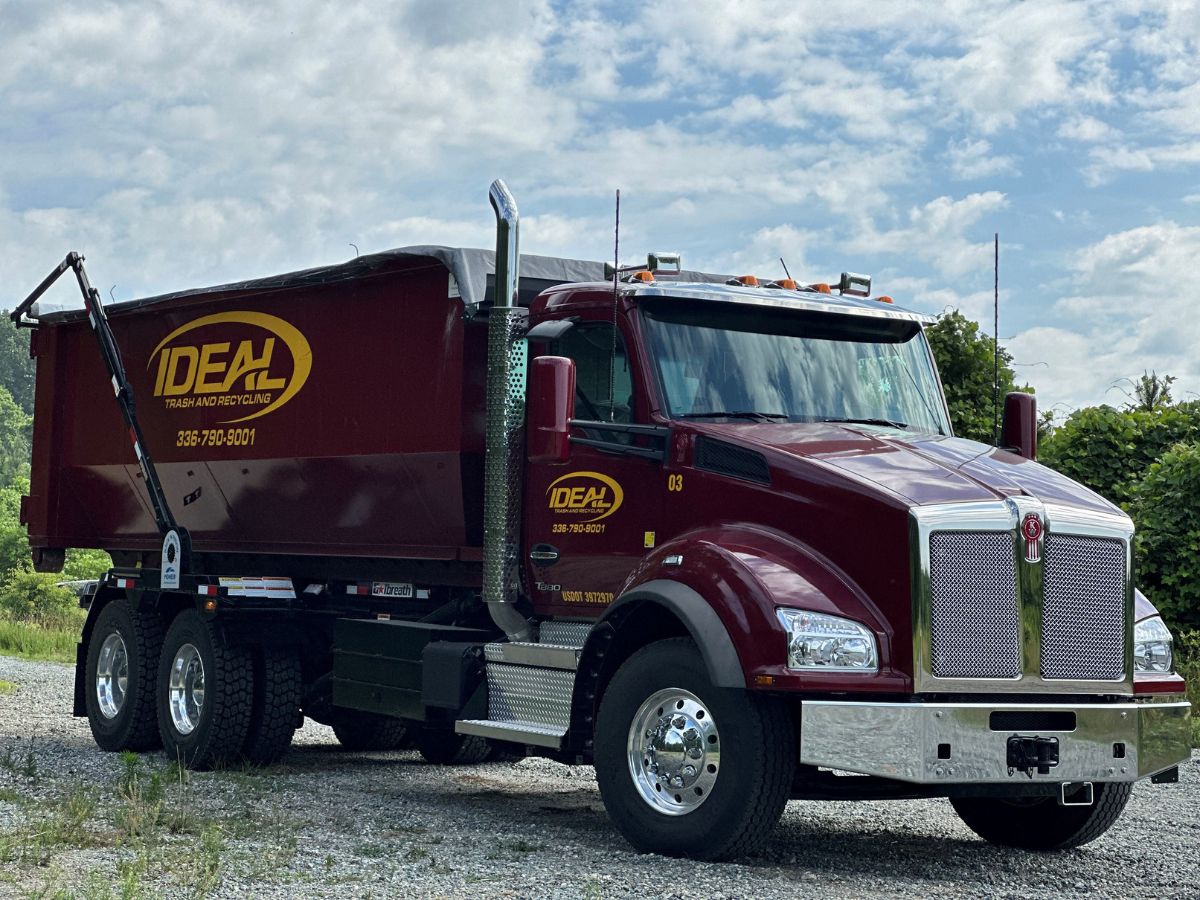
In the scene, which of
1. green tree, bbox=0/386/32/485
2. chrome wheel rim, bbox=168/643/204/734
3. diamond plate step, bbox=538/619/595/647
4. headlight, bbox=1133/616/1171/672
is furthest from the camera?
green tree, bbox=0/386/32/485

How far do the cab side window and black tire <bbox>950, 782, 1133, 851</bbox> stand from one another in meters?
2.85

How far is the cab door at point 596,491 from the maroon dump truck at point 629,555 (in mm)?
19

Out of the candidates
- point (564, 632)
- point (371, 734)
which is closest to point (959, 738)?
point (564, 632)

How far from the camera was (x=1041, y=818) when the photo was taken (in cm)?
907

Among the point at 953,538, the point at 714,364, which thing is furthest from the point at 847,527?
the point at 714,364

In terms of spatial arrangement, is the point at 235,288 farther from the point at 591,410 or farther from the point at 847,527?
the point at 847,527

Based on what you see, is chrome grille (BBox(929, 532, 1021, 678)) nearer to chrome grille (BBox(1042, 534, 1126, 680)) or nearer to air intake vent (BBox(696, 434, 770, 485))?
chrome grille (BBox(1042, 534, 1126, 680))

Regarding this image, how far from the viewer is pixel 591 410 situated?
9188 mm

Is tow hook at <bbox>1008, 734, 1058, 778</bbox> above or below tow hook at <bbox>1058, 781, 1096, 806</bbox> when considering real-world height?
above

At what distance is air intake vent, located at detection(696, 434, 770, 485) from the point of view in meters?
8.34

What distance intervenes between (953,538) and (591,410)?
7.61ft

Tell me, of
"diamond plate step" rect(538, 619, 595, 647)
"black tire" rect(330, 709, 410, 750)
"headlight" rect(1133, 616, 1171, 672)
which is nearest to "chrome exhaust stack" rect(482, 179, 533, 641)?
"diamond plate step" rect(538, 619, 595, 647)

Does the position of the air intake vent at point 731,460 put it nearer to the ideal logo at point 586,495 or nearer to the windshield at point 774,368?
the windshield at point 774,368

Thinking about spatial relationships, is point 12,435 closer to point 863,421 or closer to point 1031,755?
point 863,421
